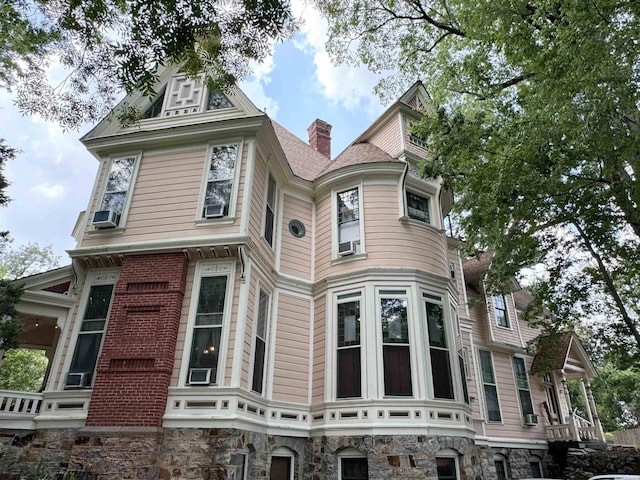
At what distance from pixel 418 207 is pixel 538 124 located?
12.7 ft

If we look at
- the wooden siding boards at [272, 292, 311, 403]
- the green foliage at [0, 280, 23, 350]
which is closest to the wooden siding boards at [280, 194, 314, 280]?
the wooden siding boards at [272, 292, 311, 403]

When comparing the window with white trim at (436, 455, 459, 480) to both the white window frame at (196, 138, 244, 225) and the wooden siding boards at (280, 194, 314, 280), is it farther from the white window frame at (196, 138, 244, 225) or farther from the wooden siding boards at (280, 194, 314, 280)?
the white window frame at (196, 138, 244, 225)

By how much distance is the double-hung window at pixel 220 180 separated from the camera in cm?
885

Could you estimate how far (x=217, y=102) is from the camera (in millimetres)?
10477

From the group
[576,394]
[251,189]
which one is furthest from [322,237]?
[576,394]

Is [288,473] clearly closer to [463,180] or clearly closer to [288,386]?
[288,386]

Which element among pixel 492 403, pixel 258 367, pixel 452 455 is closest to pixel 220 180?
pixel 258 367

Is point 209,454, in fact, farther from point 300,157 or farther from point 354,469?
point 300,157

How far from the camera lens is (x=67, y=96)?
572cm

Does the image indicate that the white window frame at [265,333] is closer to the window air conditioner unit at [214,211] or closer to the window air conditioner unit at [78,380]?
the window air conditioner unit at [214,211]

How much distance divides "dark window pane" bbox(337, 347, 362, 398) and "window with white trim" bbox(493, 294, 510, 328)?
7709 mm

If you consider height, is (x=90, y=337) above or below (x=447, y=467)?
above

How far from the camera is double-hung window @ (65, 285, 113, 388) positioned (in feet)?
25.9

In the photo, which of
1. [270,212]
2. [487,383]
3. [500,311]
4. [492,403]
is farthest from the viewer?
[500,311]
